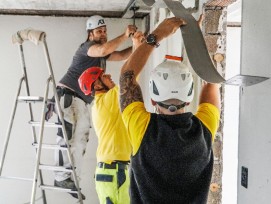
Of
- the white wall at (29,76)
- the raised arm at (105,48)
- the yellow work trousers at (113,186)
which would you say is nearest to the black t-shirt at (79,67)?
the raised arm at (105,48)

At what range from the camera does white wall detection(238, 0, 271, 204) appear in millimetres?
1627

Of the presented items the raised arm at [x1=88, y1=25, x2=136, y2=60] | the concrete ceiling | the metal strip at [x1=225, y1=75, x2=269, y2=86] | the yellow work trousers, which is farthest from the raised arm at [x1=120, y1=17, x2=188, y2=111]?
the concrete ceiling

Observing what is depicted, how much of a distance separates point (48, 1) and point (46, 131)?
1.63m

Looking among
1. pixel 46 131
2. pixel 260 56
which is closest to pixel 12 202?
pixel 46 131

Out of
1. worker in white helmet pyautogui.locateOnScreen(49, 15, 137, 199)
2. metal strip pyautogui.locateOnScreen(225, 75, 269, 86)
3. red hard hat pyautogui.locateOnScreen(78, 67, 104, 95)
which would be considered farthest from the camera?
worker in white helmet pyautogui.locateOnScreen(49, 15, 137, 199)

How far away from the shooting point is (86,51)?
12.7ft

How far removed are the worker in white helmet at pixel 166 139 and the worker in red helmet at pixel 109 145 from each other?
111 cm

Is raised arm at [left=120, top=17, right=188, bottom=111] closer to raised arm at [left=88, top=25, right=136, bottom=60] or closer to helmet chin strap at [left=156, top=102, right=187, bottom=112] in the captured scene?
helmet chin strap at [left=156, top=102, right=187, bottom=112]

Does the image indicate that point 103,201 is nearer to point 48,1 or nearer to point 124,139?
point 124,139

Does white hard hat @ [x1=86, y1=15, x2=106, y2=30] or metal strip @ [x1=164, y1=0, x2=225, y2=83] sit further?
white hard hat @ [x1=86, y1=15, x2=106, y2=30]

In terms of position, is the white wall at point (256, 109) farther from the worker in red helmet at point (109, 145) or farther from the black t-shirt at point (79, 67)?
the black t-shirt at point (79, 67)

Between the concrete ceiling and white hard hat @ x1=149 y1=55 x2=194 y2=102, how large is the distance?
236cm

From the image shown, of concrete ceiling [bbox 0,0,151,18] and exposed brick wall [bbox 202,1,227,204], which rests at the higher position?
concrete ceiling [bbox 0,0,151,18]

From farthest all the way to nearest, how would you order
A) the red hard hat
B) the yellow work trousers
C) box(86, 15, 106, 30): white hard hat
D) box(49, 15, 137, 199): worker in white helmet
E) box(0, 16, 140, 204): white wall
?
box(0, 16, 140, 204): white wall → box(86, 15, 106, 30): white hard hat → box(49, 15, 137, 199): worker in white helmet → the red hard hat → the yellow work trousers
